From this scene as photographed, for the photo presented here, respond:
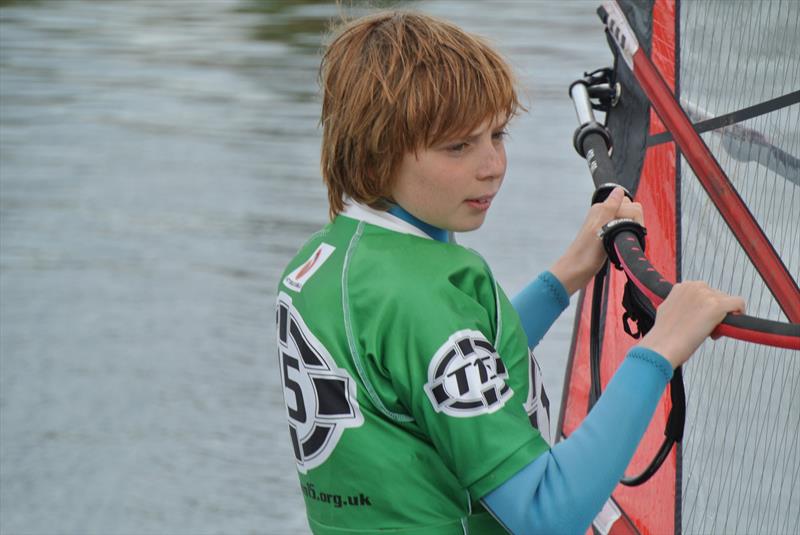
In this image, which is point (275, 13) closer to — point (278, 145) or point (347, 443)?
point (278, 145)

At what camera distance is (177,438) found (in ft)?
11.1

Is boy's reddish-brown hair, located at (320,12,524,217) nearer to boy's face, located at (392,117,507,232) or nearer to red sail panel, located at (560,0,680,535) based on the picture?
boy's face, located at (392,117,507,232)

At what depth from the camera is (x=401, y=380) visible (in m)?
1.49

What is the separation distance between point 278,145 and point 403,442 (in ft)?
13.0

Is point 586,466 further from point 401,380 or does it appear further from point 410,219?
point 410,219

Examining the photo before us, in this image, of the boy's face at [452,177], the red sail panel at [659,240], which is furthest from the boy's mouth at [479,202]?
the red sail panel at [659,240]

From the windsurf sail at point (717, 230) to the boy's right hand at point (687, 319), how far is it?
26 millimetres

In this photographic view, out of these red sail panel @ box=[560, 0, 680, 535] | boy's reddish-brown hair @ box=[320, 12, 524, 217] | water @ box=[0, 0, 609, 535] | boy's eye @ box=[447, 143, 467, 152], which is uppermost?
boy's reddish-brown hair @ box=[320, 12, 524, 217]

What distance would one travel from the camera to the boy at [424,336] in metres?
1.46

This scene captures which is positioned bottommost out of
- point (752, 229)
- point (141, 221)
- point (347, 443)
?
point (141, 221)

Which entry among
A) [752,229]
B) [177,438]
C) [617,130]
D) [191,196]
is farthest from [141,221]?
[752,229]

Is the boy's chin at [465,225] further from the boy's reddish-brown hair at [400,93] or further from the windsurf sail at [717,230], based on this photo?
the windsurf sail at [717,230]

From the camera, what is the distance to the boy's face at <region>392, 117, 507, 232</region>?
5.09 feet

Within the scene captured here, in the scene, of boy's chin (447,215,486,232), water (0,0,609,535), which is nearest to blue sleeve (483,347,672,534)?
boy's chin (447,215,486,232)
